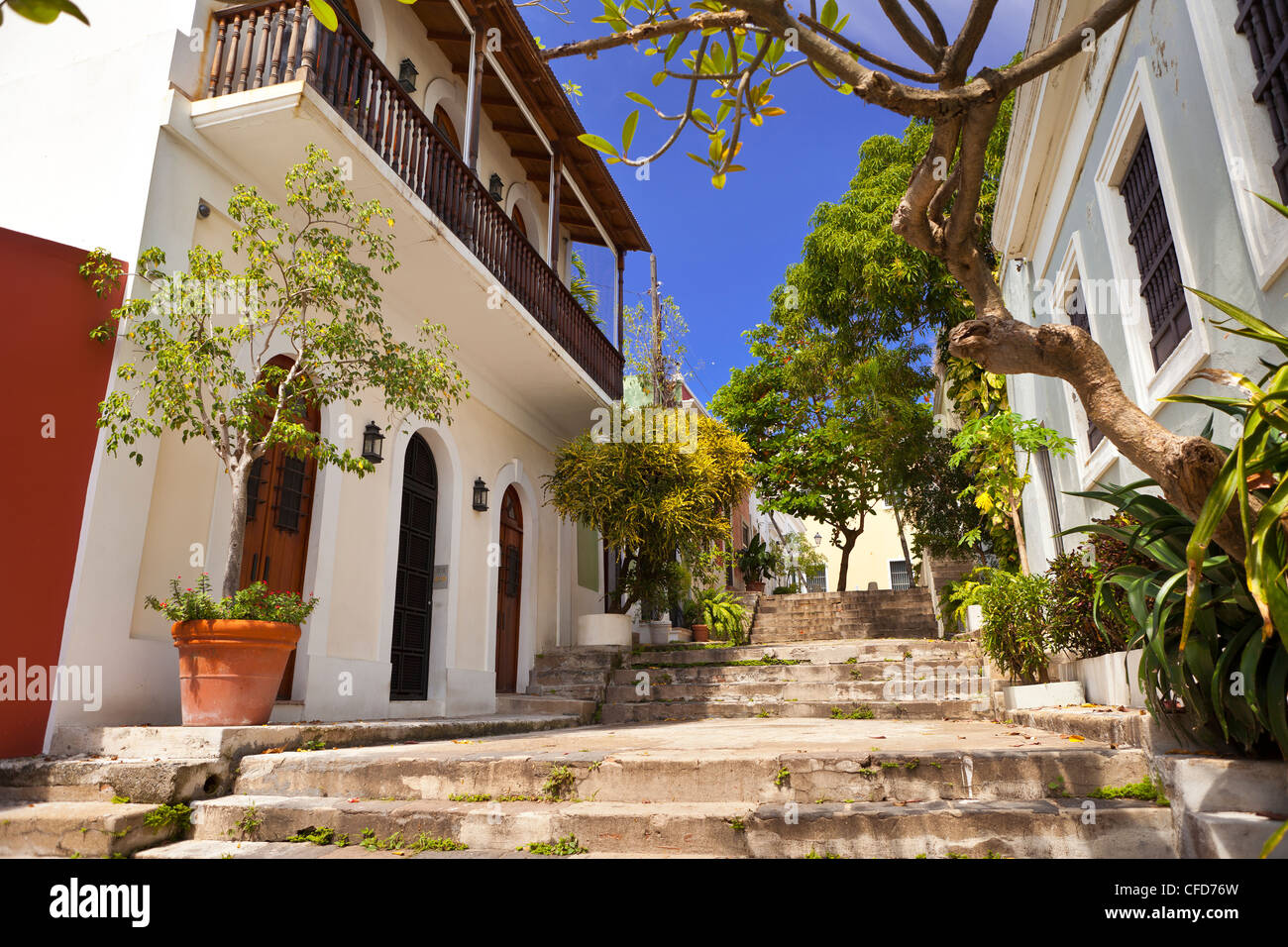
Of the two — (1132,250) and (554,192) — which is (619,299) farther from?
(1132,250)

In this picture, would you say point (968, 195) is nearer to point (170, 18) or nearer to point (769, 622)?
point (170, 18)

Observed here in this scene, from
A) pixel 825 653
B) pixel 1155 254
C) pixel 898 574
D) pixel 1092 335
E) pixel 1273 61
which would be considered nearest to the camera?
pixel 1273 61

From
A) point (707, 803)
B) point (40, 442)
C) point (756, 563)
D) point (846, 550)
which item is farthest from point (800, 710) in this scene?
point (756, 563)

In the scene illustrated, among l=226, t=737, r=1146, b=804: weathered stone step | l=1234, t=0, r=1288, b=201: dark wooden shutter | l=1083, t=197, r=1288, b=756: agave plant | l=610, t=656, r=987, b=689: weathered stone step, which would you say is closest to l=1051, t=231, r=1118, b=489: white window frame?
l=610, t=656, r=987, b=689: weathered stone step

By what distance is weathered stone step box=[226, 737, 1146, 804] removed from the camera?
3352 millimetres

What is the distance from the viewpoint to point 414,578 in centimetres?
834

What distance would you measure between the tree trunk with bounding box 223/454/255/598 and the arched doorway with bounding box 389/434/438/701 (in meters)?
3.00

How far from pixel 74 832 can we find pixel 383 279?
5.49 meters

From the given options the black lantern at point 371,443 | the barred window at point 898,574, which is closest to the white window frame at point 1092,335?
the black lantern at point 371,443

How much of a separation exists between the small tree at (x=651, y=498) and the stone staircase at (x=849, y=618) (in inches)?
141

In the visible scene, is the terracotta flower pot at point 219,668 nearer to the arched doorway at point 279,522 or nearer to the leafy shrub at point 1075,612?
the arched doorway at point 279,522

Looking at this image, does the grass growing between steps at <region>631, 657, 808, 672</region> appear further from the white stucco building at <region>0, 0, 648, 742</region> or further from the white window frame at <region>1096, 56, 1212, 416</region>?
the white window frame at <region>1096, 56, 1212, 416</region>
